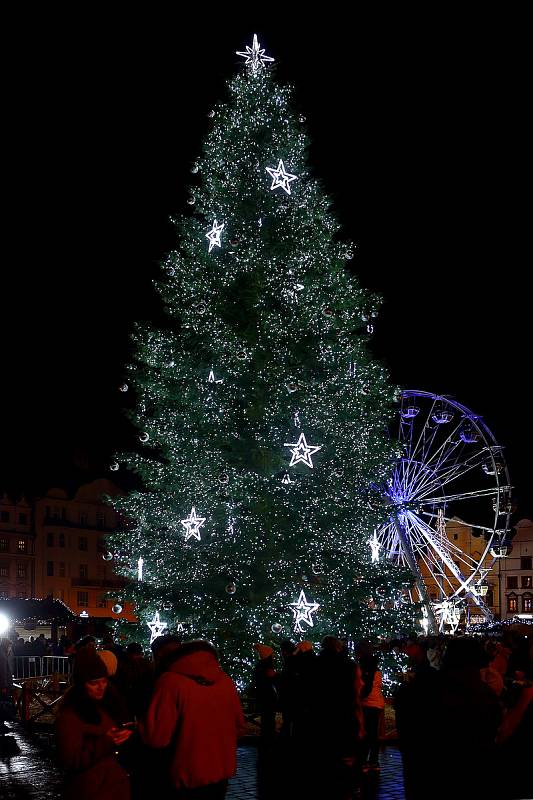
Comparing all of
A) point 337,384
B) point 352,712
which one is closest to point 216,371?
point 337,384

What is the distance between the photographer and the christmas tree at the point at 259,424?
793 inches

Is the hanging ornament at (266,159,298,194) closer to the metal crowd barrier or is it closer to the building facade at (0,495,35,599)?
the metal crowd barrier

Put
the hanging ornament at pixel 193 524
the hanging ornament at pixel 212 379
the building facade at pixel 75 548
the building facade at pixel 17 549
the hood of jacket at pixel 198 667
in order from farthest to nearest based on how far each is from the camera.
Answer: the building facade at pixel 75 548 → the building facade at pixel 17 549 → the hanging ornament at pixel 212 379 → the hanging ornament at pixel 193 524 → the hood of jacket at pixel 198 667

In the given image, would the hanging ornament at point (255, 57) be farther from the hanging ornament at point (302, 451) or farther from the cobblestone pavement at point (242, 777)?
the cobblestone pavement at point (242, 777)

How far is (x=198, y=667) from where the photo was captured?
20.3 feet

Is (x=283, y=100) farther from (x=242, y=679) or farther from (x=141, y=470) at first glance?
(x=242, y=679)

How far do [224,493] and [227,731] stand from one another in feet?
47.9

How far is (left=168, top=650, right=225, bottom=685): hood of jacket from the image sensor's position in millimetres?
6156

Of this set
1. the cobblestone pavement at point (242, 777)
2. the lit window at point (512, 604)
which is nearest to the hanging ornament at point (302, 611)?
the cobblestone pavement at point (242, 777)

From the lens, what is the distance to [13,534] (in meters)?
79.4

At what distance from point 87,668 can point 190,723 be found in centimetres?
76

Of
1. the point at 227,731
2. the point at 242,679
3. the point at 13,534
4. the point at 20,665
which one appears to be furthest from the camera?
the point at 13,534

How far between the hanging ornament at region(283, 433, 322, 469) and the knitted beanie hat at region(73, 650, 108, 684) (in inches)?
541

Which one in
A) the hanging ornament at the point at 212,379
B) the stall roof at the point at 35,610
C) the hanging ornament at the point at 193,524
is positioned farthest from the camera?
the stall roof at the point at 35,610
